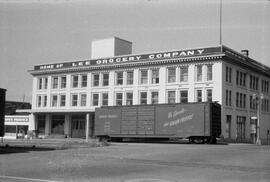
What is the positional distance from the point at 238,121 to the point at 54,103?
26.7m

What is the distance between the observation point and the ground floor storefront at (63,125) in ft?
187

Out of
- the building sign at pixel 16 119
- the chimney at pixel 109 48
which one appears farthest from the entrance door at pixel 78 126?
the chimney at pixel 109 48

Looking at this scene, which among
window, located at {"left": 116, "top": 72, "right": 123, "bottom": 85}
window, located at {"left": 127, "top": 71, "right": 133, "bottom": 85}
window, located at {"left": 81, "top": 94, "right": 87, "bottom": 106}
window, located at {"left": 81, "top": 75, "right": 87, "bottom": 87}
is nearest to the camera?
window, located at {"left": 127, "top": 71, "right": 133, "bottom": 85}

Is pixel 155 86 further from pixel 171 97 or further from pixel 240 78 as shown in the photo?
pixel 240 78

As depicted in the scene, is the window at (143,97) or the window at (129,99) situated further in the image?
the window at (129,99)

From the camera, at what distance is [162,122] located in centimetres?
4003

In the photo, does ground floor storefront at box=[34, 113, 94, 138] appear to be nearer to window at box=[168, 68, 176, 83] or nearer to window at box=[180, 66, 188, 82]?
window at box=[168, 68, 176, 83]

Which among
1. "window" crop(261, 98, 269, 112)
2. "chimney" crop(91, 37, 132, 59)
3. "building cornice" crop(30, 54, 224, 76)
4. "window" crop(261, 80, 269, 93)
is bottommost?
"window" crop(261, 98, 269, 112)

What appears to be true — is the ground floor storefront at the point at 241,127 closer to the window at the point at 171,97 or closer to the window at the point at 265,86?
the window at the point at 265,86

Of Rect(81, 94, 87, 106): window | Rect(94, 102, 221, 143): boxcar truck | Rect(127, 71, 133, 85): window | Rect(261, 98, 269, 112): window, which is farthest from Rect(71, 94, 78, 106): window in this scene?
Rect(261, 98, 269, 112): window

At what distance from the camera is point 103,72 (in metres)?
55.8

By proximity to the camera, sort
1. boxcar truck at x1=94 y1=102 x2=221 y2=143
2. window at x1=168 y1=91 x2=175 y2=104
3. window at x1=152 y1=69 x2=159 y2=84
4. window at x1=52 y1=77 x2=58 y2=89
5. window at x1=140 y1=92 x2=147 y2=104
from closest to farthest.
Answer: boxcar truck at x1=94 y1=102 x2=221 y2=143 → window at x1=168 y1=91 x2=175 y2=104 → window at x1=152 y1=69 x2=159 y2=84 → window at x1=140 y1=92 x2=147 y2=104 → window at x1=52 y1=77 x2=58 y2=89

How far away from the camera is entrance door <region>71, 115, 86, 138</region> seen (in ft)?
187

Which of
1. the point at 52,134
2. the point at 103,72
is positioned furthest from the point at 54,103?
the point at 103,72
